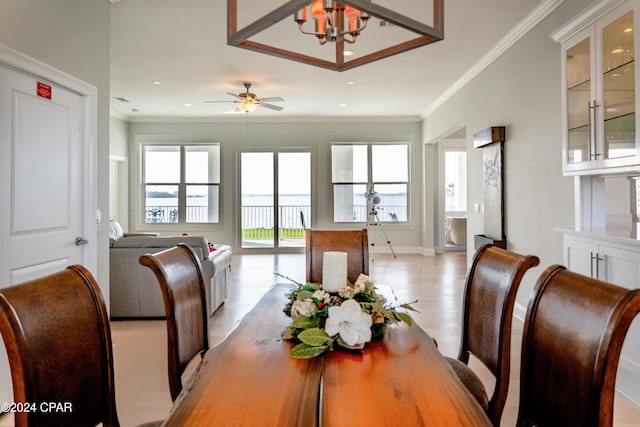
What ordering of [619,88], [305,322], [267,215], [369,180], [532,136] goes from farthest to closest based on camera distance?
1. [267,215]
2. [369,180]
3. [532,136]
4. [619,88]
5. [305,322]

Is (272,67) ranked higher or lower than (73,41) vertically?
higher

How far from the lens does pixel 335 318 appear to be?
1184 millimetres

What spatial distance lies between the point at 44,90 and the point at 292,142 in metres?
6.27

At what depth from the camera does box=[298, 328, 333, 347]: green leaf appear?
3.81 feet

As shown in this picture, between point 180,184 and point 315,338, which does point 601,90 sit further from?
point 180,184

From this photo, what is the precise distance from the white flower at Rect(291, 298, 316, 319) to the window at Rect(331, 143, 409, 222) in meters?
7.42

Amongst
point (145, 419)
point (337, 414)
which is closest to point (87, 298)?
point (337, 414)

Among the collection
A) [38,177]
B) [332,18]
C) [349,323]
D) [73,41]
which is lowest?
[349,323]

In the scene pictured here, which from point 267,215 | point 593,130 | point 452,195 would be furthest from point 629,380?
point 452,195

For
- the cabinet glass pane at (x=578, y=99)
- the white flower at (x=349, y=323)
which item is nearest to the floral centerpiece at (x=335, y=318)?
the white flower at (x=349, y=323)

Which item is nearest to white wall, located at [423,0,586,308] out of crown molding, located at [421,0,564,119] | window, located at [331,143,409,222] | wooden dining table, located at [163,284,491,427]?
crown molding, located at [421,0,564,119]

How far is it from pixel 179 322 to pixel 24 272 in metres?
1.68

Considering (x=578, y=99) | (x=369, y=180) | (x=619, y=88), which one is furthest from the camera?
(x=369, y=180)

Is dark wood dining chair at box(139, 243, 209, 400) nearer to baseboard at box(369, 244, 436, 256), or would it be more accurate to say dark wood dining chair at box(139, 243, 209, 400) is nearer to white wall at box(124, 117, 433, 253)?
white wall at box(124, 117, 433, 253)
